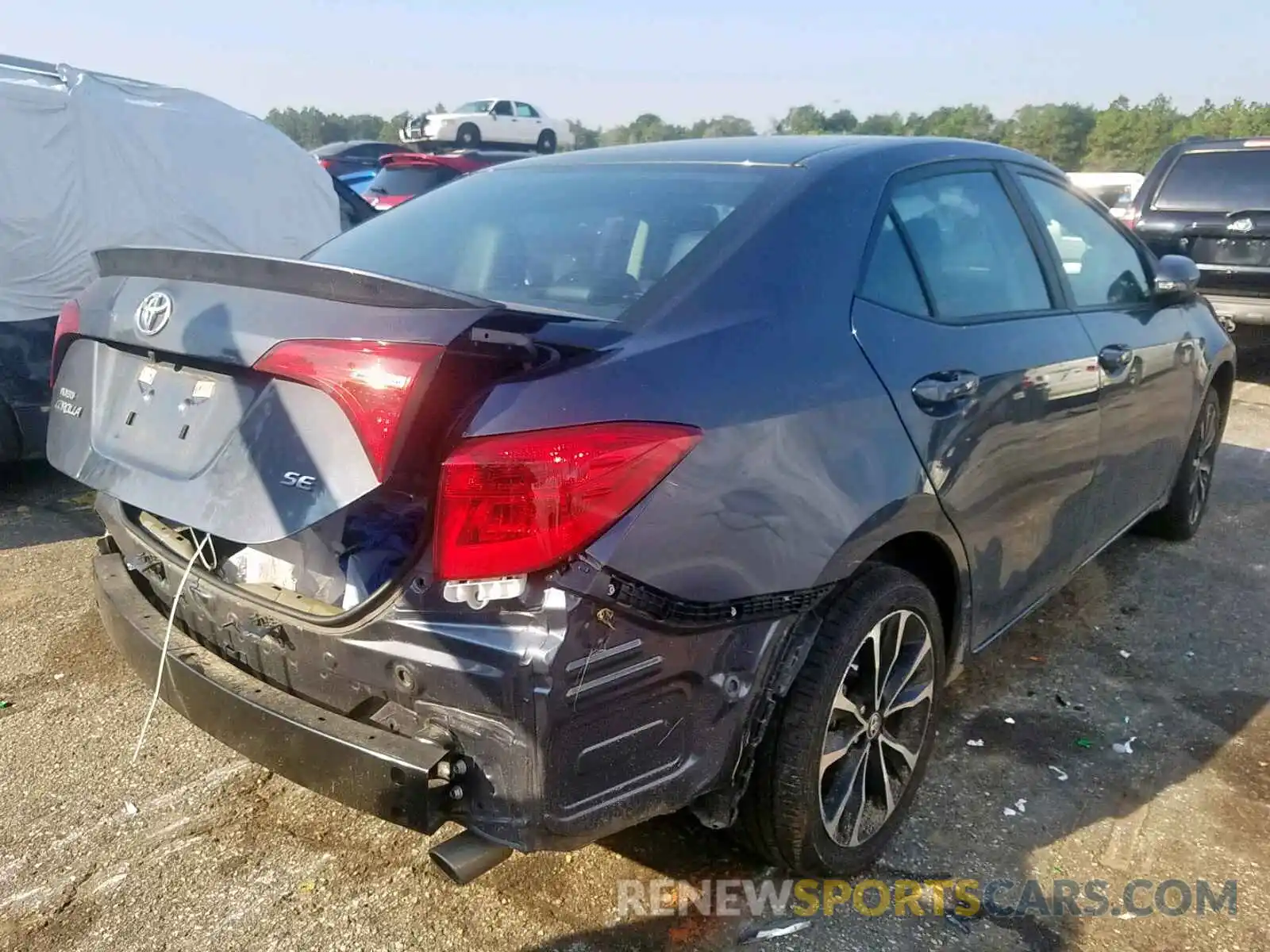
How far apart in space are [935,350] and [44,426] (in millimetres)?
4216

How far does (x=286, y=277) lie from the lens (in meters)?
1.92

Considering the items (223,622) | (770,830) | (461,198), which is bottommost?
(770,830)

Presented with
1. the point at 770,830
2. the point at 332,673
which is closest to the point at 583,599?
the point at 332,673

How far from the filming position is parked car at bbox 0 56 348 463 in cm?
491

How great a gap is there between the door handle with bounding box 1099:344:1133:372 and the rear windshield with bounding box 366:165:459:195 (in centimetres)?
1072

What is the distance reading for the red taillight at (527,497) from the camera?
1.73m

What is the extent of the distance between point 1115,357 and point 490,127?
2533 centimetres

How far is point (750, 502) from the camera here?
195 centimetres

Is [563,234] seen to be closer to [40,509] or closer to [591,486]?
[591,486]

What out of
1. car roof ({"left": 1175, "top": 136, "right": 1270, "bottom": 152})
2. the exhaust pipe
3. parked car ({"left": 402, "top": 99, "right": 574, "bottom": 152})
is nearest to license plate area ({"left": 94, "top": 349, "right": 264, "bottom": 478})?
the exhaust pipe

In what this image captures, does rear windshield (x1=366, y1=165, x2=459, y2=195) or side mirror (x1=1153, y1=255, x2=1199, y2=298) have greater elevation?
side mirror (x1=1153, y1=255, x2=1199, y2=298)

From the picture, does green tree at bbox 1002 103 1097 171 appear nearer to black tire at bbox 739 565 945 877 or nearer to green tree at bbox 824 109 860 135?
green tree at bbox 824 109 860 135

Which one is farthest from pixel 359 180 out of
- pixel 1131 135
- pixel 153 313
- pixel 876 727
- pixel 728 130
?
pixel 1131 135

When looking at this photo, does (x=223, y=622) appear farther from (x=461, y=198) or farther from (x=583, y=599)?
(x=461, y=198)
